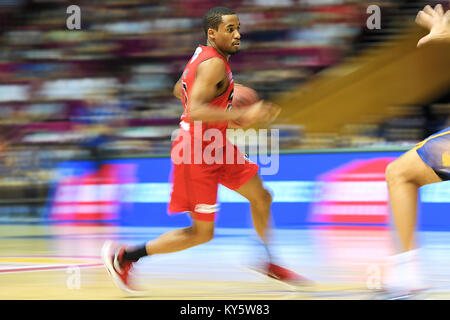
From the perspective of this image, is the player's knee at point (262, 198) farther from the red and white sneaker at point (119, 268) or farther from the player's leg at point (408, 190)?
the player's leg at point (408, 190)

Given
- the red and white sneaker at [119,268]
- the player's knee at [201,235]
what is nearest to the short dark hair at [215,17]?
the player's knee at [201,235]

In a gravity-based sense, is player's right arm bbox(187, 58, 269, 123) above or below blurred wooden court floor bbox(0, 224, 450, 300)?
above

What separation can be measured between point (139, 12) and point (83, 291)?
8.78m

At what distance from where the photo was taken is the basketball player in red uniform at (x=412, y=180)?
4.17m

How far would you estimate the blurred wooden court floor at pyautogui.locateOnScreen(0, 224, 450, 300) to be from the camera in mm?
4918

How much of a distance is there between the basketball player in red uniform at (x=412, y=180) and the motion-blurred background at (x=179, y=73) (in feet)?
19.2

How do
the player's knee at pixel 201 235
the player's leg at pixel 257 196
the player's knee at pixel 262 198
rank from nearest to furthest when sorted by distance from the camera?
the player's knee at pixel 201 235, the player's leg at pixel 257 196, the player's knee at pixel 262 198

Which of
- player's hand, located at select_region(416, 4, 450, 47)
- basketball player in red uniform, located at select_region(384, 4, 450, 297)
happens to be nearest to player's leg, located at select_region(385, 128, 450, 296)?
basketball player in red uniform, located at select_region(384, 4, 450, 297)

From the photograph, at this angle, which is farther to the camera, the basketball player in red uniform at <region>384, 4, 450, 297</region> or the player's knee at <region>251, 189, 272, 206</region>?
the player's knee at <region>251, 189, 272, 206</region>

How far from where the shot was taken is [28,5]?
47.7 ft

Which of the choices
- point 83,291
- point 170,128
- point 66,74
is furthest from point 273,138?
point 83,291

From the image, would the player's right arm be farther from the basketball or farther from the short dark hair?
the basketball

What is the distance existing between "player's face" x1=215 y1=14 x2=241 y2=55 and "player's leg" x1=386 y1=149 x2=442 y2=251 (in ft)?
3.87

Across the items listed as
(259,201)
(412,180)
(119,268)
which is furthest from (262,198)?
(412,180)
